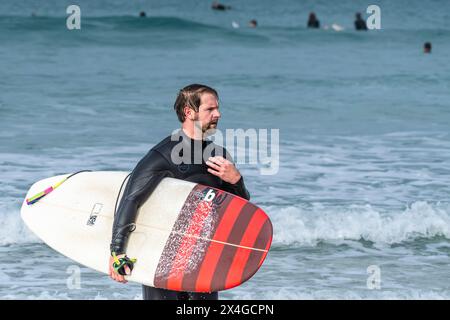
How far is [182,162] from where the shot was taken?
13.9ft

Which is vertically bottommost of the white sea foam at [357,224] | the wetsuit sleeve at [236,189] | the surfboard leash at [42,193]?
the white sea foam at [357,224]

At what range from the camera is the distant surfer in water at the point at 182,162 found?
13.4 ft

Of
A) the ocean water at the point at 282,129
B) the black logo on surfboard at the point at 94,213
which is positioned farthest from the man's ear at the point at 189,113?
the ocean water at the point at 282,129

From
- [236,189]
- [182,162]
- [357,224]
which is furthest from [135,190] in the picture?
[357,224]

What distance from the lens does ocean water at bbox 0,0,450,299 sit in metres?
7.14

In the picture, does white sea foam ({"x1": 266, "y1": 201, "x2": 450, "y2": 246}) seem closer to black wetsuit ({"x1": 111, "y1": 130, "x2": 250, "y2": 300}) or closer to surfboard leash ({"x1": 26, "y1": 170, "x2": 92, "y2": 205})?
surfboard leash ({"x1": 26, "y1": 170, "x2": 92, "y2": 205})

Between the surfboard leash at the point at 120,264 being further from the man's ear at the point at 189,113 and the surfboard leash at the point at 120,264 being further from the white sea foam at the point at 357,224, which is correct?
the white sea foam at the point at 357,224

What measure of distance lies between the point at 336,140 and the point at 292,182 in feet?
11.9

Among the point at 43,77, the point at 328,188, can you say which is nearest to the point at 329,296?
the point at 328,188

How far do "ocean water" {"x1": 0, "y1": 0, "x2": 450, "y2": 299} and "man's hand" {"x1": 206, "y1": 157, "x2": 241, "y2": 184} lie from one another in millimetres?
2353

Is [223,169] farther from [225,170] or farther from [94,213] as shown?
[94,213]

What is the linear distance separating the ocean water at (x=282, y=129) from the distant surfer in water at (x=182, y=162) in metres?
2.17

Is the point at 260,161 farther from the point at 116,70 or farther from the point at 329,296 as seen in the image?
the point at 116,70

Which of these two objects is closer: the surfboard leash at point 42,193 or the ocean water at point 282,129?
the surfboard leash at point 42,193
